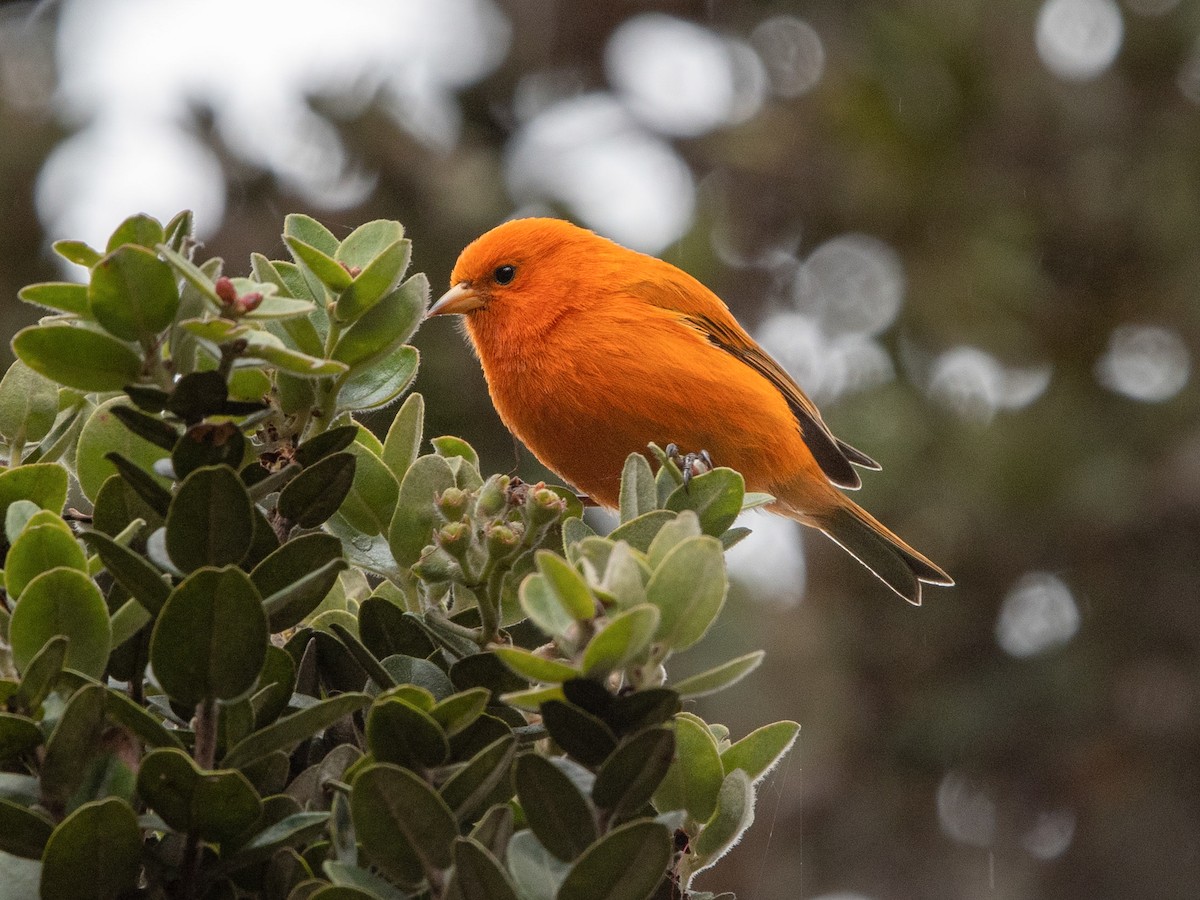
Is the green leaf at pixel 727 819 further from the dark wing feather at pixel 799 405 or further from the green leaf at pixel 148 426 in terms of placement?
the dark wing feather at pixel 799 405

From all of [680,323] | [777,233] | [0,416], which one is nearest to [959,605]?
[777,233]

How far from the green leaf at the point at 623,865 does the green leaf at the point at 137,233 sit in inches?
25.6

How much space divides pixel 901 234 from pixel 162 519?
18.5ft

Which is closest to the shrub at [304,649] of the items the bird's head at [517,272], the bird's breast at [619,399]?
the bird's breast at [619,399]

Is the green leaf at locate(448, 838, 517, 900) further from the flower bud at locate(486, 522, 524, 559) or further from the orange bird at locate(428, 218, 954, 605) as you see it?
the orange bird at locate(428, 218, 954, 605)

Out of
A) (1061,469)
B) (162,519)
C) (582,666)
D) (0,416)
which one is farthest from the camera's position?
(1061,469)

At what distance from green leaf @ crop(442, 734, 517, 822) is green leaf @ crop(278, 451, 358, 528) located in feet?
0.98

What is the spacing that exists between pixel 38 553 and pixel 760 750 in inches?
28.6

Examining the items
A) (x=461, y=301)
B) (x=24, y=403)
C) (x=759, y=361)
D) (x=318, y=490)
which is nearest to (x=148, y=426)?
(x=318, y=490)

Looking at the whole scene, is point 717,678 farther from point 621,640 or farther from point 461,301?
point 461,301

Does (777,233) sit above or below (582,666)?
below

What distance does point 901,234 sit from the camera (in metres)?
6.57

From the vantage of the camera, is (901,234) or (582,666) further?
(901,234)

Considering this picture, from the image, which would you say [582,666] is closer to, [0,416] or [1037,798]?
[0,416]
